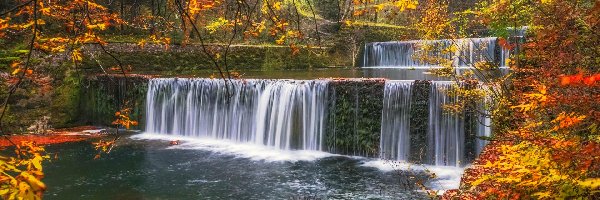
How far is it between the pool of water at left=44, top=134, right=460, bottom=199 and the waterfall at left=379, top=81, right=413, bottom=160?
2.16 ft

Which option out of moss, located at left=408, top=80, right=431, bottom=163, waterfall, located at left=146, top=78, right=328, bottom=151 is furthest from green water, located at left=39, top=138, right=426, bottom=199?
waterfall, located at left=146, top=78, right=328, bottom=151

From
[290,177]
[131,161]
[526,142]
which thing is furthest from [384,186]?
Answer: [131,161]

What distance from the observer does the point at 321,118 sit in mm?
12320

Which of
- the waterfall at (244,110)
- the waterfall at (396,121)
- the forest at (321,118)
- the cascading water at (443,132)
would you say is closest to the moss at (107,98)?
the forest at (321,118)

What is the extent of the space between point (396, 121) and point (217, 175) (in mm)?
4203

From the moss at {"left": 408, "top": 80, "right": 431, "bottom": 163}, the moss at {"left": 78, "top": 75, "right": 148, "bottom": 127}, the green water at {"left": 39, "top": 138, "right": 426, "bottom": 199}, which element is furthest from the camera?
the moss at {"left": 78, "top": 75, "right": 148, "bottom": 127}

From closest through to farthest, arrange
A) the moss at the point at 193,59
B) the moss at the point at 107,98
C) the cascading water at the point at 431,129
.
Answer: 1. the cascading water at the point at 431,129
2. the moss at the point at 107,98
3. the moss at the point at 193,59

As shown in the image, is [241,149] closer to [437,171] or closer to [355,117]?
[355,117]

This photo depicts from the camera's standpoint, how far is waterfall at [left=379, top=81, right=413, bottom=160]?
1111 cm

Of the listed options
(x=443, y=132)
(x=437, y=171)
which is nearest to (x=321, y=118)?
(x=443, y=132)

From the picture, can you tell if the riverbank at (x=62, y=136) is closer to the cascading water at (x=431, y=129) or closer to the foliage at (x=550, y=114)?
the cascading water at (x=431, y=129)

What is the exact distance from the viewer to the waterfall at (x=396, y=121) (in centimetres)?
1111

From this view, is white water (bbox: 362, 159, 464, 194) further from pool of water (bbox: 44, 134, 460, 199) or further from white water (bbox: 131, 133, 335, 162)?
white water (bbox: 131, 133, 335, 162)

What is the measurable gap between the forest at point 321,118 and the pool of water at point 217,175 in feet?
0.15
